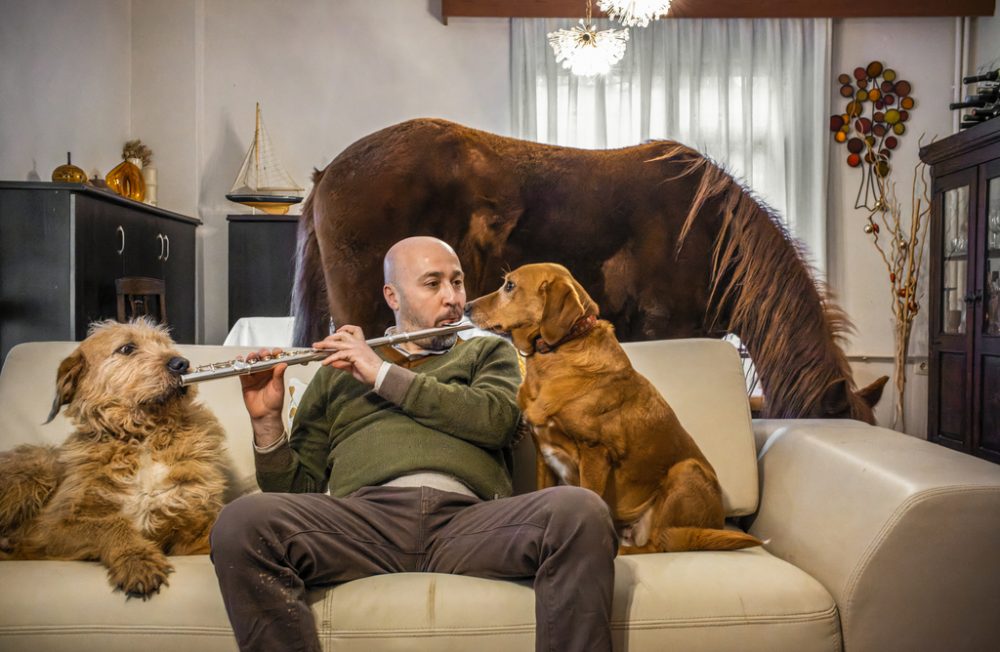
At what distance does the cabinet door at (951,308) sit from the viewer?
4.01 metres

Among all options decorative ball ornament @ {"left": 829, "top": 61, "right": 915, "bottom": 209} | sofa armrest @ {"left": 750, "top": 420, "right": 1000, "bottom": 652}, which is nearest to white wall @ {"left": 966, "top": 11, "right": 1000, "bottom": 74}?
decorative ball ornament @ {"left": 829, "top": 61, "right": 915, "bottom": 209}

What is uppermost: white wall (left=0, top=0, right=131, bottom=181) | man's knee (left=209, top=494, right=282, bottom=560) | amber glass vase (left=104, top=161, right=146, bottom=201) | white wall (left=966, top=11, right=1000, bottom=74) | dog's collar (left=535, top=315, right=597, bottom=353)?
white wall (left=966, top=11, right=1000, bottom=74)

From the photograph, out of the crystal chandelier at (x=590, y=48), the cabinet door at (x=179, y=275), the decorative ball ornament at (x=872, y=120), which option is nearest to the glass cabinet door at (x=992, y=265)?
the decorative ball ornament at (x=872, y=120)

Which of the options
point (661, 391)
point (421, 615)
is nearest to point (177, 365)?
point (421, 615)

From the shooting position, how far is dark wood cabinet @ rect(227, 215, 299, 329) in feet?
15.6

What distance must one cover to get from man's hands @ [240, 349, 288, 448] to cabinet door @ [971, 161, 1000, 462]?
3.44 m

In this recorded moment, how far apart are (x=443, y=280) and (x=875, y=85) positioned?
14.2 ft

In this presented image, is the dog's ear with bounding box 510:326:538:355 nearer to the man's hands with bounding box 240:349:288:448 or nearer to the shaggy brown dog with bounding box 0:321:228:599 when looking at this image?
the man's hands with bounding box 240:349:288:448

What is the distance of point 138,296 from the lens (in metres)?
3.86

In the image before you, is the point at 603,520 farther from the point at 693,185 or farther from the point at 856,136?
the point at 856,136

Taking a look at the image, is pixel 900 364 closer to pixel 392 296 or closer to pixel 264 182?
pixel 264 182

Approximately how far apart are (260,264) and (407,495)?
141 inches

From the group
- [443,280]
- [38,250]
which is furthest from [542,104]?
[443,280]

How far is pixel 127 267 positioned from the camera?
3.75 m
